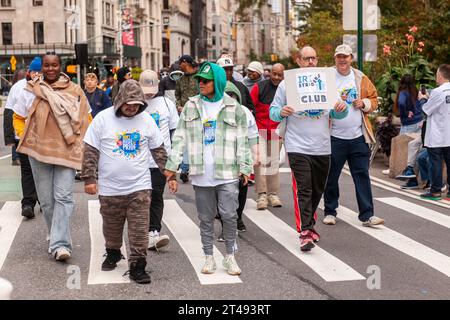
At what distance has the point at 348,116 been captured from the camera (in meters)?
8.63

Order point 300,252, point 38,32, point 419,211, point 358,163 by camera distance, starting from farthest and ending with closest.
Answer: point 38,32, point 419,211, point 358,163, point 300,252

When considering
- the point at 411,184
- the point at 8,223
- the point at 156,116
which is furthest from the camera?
the point at 411,184

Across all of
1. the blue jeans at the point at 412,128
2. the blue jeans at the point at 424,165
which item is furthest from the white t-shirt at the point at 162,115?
Result: the blue jeans at the point at 412,128

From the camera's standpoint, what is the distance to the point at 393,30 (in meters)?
28.4

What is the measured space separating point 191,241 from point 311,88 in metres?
2.13

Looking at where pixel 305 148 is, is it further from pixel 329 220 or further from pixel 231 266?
pixel 231 266

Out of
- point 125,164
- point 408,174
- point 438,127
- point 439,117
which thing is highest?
point 439,117

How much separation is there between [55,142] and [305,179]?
2.56 m

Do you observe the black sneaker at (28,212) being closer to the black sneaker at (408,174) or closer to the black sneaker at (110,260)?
the black sneaker at (110,260)

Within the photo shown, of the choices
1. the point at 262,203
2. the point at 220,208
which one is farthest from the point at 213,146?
the point at 262,203

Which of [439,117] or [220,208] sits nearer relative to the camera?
[220,208]

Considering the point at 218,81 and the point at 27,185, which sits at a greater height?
the point at 218,81

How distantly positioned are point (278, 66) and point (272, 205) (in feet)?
6.68

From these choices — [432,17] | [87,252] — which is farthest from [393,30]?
[87,252]
